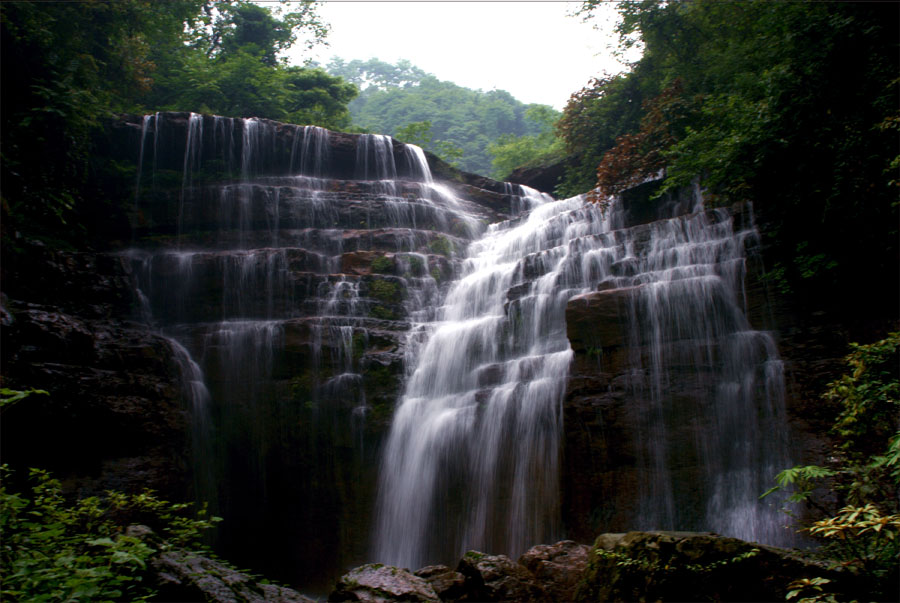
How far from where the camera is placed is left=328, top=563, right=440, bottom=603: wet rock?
6.15 m

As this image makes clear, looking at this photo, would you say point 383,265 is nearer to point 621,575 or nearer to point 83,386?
point 83,386

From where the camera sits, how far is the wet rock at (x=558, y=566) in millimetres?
6680

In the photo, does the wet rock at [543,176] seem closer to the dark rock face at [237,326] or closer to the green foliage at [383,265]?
the dark rock face at [237,326]

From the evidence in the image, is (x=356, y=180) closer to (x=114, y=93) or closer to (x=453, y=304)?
(x=453, y=304)

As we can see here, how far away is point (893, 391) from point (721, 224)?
5.84m

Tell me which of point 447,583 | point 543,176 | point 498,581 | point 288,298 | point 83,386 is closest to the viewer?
point 498,581

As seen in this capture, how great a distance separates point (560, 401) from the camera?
996 centimetres

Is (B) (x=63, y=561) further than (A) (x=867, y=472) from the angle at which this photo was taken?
No

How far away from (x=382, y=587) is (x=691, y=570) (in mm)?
3109

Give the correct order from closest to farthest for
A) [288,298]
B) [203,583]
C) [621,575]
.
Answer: [203,583] → [621,575] → [288,298]

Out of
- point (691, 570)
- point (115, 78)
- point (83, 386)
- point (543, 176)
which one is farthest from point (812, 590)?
point (115, 78)

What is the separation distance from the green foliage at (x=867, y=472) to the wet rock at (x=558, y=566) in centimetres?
248

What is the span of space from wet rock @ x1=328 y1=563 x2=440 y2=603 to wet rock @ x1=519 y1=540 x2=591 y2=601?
4.54ft

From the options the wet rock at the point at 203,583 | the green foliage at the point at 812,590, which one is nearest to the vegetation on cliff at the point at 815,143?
the green foliage at the point at 812,590
